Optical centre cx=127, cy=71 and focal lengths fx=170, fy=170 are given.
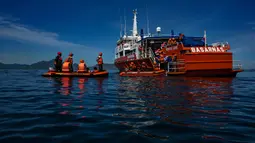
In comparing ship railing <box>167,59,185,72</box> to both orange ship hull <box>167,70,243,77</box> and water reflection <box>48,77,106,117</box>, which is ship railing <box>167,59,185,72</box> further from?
water reflection <box>48,77,106,117</box>

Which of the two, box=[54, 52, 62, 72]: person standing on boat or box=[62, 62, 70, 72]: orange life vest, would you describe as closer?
box=[62, 62, 70, 72]: orange life vest

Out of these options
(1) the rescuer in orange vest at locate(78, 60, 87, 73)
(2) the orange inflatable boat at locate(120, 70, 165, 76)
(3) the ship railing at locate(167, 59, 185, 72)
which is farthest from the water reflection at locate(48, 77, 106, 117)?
(3) the ship railing at locate(167, 59, 185, 72)

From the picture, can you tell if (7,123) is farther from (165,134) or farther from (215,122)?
(215,122)

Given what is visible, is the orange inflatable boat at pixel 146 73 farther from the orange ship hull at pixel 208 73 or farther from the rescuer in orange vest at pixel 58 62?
the rescuer in orange vest at pixel 58 62

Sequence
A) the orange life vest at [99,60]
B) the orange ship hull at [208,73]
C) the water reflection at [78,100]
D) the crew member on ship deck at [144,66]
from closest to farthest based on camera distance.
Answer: the water reflection at [78,100]
the orange ship hull at [208,73]
the orange life vest at [99,60]
the crew member on ship deck at [144,66]

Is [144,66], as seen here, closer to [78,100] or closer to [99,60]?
[99,60]

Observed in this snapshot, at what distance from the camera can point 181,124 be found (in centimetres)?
313

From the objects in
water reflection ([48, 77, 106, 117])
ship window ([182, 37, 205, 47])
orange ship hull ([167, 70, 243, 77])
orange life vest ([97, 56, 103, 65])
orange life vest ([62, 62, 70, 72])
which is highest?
ship window ([182, 37, 205, 47])

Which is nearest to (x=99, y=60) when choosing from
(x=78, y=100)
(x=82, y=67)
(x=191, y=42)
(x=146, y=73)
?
(x=82, y=67)

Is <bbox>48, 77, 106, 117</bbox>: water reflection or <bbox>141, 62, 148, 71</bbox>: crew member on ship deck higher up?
<bbox>141, 62, 148, 71</bbox>: crew member on ship deck

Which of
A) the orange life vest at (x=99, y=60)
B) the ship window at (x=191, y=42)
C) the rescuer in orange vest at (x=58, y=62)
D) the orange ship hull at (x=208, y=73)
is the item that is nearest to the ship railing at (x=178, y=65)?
the orange ship hull at (x=208, y=73)

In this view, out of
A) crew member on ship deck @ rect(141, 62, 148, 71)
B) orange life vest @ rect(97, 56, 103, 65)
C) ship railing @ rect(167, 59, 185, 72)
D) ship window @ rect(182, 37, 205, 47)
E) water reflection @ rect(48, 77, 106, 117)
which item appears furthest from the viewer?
crew member on ship deck @ rect(141, 62, 148, 71)

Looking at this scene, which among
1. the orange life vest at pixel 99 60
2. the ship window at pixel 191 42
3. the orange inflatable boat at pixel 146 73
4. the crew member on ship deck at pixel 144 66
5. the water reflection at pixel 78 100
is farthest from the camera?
the crew member on ship deck at pixel 144 66

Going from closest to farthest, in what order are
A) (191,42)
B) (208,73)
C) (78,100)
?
(78,100) → (208,73) → (191,42)
